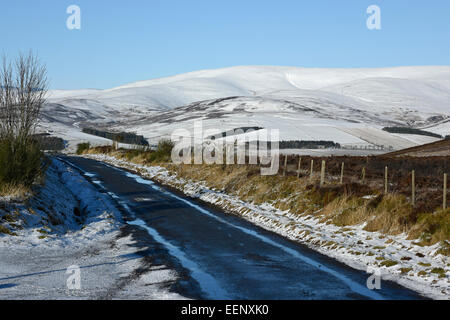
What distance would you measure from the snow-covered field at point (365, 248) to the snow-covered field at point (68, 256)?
16.0 feet

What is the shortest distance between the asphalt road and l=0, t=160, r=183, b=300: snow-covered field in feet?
2.83

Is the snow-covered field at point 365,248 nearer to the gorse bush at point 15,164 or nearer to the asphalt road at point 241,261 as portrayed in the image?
the asphalt road at point 241,261

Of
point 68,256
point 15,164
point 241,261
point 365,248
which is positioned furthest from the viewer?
point 15,164

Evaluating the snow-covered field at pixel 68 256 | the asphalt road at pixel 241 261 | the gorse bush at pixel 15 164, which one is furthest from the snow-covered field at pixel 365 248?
the gorse bush at pixel 15 164

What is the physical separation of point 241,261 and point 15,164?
10895 millimetres

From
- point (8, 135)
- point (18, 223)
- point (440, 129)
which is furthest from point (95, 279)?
point (440, 129)

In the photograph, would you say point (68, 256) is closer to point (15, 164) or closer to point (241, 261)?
point (241, 261)

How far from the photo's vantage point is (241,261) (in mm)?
12156

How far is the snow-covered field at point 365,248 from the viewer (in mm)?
10680

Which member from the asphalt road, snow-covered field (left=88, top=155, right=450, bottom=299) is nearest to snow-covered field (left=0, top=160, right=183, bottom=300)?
the asphalt road

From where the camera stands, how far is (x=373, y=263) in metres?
12.1

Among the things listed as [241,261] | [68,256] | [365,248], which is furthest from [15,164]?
[365,248]

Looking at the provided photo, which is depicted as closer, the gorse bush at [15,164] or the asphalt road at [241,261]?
the asphalt road at [241,261]

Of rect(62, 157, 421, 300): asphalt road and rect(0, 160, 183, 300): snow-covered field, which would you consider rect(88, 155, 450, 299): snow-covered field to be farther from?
rect(0, 160, 183, 300): snow-covered field
